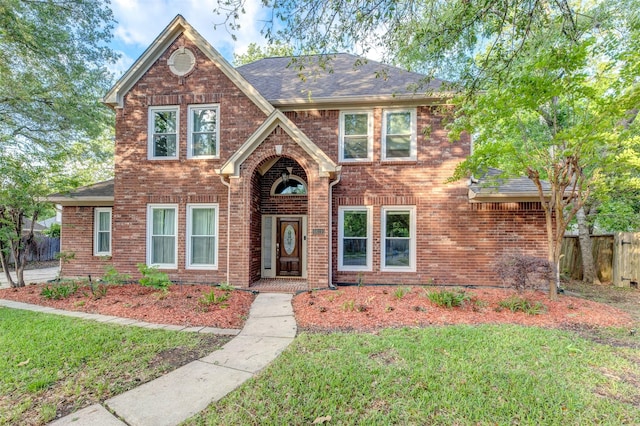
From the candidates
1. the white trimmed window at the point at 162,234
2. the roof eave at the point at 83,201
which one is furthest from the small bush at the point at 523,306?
the roof eave at the point at 83,201

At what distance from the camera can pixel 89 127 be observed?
11.5m

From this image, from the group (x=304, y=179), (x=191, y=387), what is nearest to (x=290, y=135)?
(x=304, y=179)

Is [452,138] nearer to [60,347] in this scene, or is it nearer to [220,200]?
[220,200]

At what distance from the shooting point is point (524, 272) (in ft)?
19.7

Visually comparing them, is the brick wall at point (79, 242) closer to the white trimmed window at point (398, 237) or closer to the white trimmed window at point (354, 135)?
the white trimmed window at point (354, 135)

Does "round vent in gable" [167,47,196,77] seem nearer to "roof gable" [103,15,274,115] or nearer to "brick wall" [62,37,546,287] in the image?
"brick wall" [62,37,546,287]

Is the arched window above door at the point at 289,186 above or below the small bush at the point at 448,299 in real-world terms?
above

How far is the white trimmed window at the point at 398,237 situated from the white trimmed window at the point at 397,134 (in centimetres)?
160

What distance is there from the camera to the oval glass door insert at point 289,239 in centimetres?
959

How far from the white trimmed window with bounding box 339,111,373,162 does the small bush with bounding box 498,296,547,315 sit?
5123 millimetres

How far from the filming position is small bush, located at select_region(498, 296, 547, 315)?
19.3 feet

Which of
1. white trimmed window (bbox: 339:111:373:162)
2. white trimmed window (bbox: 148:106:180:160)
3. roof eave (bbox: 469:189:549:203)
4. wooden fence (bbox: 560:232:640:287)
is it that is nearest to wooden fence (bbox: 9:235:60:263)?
white trimmed window (bbox: 148:106:180:160)

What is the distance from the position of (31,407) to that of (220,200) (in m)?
6.34

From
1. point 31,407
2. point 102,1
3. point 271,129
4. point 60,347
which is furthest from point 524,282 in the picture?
point 102,1
